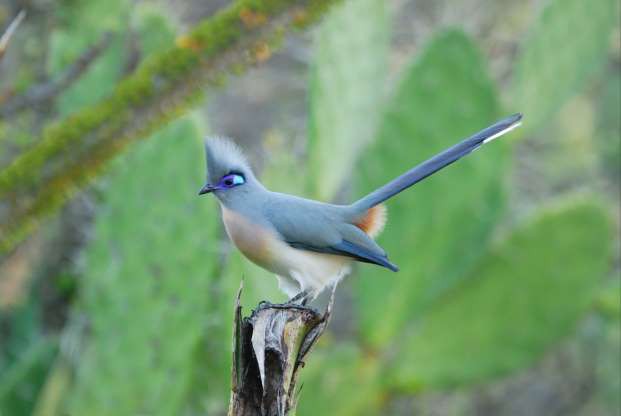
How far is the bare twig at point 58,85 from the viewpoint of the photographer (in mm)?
2861

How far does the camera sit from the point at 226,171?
2496 mm

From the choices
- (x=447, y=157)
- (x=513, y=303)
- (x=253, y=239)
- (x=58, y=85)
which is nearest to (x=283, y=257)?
(x=253, y=239)

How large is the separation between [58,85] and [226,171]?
2.36 ft

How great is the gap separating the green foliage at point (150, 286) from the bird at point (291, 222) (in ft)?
2.85

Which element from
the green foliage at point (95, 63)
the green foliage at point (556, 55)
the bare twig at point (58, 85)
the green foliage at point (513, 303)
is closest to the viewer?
the bare twig at point (58, 85)

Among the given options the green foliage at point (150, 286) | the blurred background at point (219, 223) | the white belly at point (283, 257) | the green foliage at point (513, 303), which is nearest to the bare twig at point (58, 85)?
the blurred background at point (219, 223)

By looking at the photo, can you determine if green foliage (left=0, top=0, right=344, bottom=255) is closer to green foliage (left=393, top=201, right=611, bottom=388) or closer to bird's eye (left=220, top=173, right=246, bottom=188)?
bird's eye (left=220, top=173, right=246, bottom=188)

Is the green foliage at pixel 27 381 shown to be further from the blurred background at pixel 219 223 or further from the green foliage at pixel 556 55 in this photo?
the green foliage at pixel 556 55

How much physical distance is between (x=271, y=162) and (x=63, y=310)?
1.69 m

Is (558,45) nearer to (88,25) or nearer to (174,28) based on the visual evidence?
(174,28)

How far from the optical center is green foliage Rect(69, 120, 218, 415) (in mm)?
3396

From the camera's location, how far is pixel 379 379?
4.41 m

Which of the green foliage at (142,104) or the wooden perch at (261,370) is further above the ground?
the green foliage at (142,104)

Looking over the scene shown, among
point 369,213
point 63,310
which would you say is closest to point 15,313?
point 63,310
